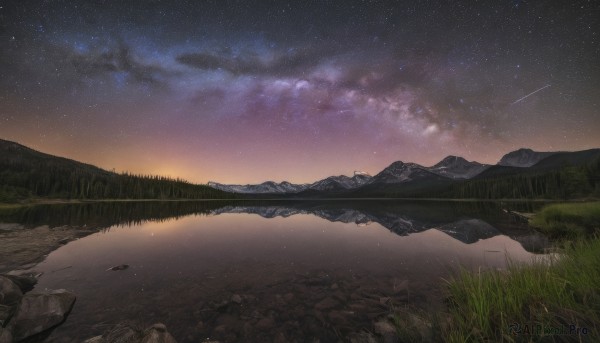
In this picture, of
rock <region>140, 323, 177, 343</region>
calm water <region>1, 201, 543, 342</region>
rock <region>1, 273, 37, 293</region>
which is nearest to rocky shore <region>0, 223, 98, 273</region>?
calm water <region>1, 201, 543, 342</region>

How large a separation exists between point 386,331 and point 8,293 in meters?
14.8

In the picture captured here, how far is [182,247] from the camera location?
920 inches

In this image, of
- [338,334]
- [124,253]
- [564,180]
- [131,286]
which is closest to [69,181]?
[124,253]

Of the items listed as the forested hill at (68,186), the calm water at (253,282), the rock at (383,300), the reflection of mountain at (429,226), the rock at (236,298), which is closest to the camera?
the calm water at (253,282)

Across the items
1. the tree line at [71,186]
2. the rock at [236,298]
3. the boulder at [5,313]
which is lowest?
the rock at [236,298]

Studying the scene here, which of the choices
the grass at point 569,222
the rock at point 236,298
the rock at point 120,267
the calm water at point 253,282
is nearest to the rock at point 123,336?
the calm water at point 253,282

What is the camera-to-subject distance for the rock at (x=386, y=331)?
7.76 metres

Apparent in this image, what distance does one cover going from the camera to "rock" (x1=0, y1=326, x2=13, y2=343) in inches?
291

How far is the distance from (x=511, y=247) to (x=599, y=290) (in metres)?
21.1

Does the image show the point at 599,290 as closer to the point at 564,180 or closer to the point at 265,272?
the point at 265,272

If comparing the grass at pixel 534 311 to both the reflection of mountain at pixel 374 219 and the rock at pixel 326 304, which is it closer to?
the rock at pixel 326 304

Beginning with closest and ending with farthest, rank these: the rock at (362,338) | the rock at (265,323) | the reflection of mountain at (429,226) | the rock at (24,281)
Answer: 1. the rock at (362,338)
2. the rock at (265,323)
3. the rock at (24,281)
4. the reflection of mountain at (429,226)

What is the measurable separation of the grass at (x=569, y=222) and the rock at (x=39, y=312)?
37098 millimetres

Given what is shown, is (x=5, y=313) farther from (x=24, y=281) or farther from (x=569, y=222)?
(x=569, y=222)
